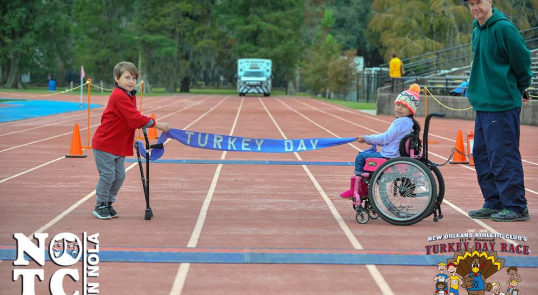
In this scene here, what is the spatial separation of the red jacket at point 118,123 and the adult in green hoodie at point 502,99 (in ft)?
11.6

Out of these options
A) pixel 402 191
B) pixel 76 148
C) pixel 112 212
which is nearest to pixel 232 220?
pixel 112 212

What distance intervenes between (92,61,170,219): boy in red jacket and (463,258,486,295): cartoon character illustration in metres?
3.64

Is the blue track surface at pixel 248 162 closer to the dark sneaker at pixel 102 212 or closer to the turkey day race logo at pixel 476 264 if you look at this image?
the dark sneaker at pixel 102 212

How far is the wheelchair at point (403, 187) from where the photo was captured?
7.77m

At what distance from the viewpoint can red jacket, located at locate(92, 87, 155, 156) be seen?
8125 mm

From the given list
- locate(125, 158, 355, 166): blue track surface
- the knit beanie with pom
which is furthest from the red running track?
the knit beanie with pom

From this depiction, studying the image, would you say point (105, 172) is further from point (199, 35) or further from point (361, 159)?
point (199, 35)

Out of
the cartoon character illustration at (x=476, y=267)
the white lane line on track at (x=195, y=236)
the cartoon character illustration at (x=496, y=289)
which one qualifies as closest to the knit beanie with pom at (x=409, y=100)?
the cartoon character illustration at (x=476, y=267)

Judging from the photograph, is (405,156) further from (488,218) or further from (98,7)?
(98,7)

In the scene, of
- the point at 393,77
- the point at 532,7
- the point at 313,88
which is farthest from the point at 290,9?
the point at 393,77

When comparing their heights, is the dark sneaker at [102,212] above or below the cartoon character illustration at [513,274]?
below

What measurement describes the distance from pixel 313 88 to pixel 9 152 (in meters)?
50.7

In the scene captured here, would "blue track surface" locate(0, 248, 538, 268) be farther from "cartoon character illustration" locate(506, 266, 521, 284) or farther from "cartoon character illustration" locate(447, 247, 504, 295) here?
"cartoon character illustration" locate(506, 266, 521, 284)

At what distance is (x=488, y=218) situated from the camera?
842 centimetres
